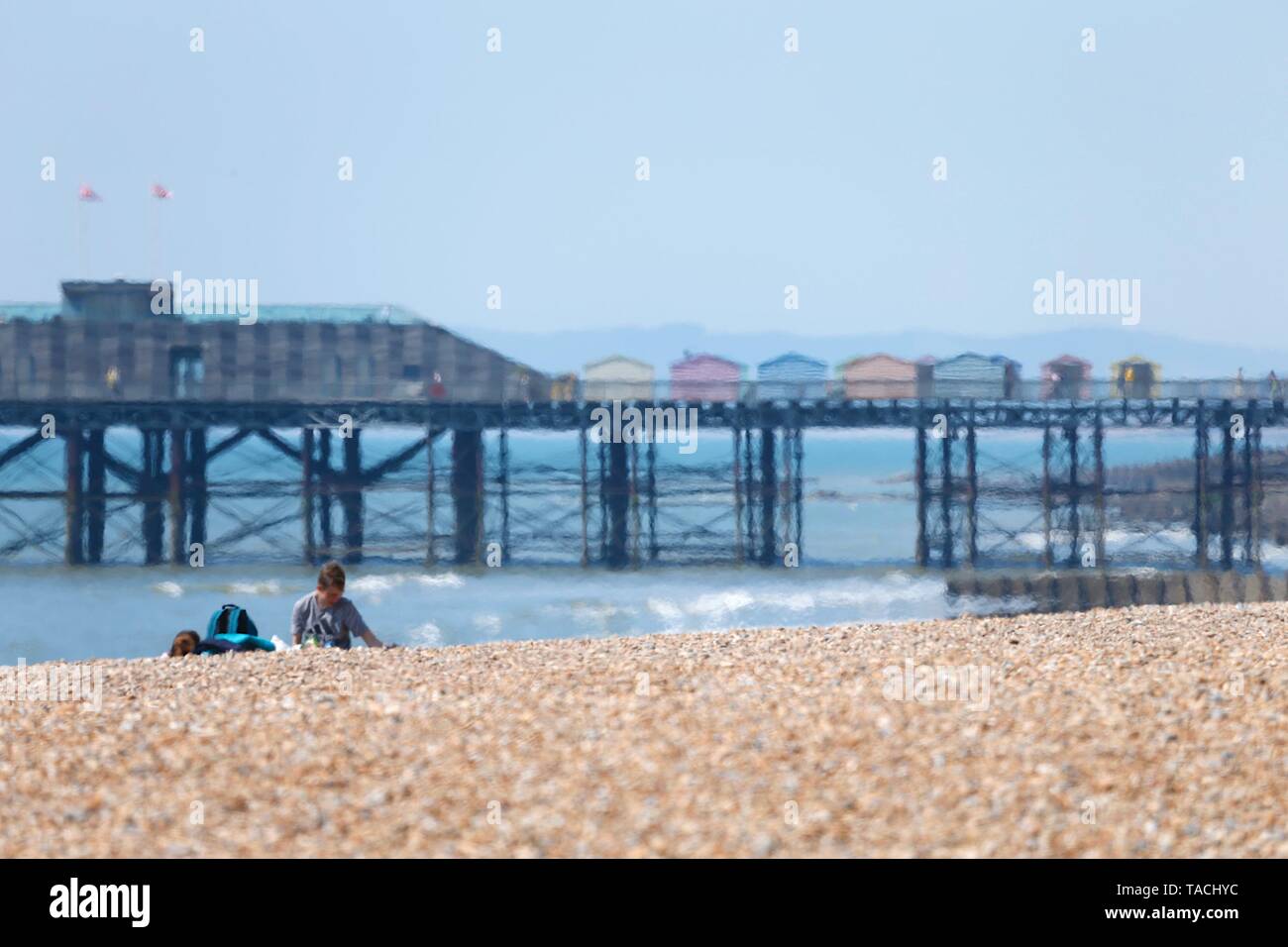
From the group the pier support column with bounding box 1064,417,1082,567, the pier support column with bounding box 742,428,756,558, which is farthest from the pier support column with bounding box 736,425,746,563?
the pier support column with bounding box 1064,417,1082,567

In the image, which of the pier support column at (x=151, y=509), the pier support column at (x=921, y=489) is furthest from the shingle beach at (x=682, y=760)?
the pier support column at (x=151, y=509)

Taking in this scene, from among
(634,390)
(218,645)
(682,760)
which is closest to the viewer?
(682,760)

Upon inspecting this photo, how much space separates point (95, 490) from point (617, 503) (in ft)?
40.4

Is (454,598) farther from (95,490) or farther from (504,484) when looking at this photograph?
(95,490)

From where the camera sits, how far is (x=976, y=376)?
47.2m

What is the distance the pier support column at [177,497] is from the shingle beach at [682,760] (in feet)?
93.6

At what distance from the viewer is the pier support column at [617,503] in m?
37.9

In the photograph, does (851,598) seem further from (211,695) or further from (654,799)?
(654,799)

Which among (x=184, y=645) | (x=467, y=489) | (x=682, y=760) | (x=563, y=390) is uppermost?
(x=563, y=390)

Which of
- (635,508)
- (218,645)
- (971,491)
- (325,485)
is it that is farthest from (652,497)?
(218,645)

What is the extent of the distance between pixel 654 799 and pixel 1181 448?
444 ft

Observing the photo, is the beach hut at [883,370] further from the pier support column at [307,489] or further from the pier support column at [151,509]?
the pier support column at [151,509]

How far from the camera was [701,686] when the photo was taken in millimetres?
9289

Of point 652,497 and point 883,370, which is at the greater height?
point 883,370
